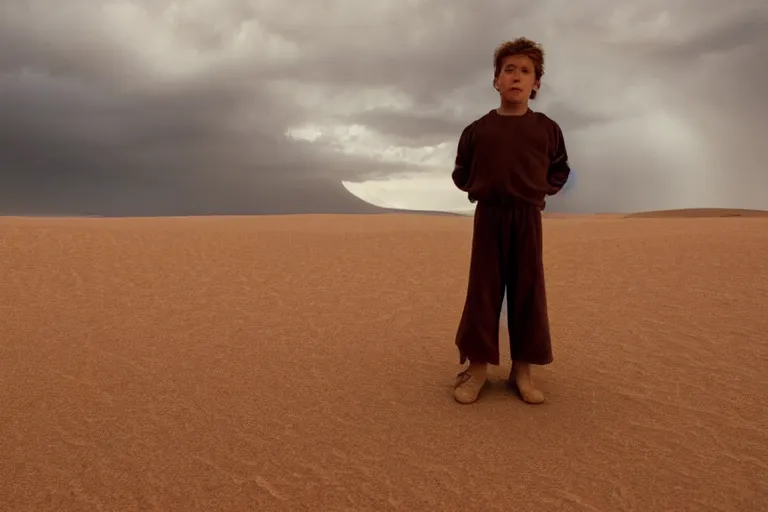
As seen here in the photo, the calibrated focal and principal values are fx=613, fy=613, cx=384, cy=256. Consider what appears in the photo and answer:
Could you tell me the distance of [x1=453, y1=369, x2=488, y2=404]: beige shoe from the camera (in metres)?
3.38

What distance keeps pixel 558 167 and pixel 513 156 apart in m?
0.37

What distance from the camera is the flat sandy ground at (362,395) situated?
8.08ft

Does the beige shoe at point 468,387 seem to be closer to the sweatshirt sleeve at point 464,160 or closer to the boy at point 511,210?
the boy at point 511,210

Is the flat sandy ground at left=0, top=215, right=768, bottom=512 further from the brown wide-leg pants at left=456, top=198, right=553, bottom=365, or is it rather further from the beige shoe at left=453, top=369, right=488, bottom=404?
the brown wide-leg pants at left=456, top=198, right=553, bottom=365

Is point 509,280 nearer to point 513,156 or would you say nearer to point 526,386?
point 526,386

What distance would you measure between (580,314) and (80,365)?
13.4 feet

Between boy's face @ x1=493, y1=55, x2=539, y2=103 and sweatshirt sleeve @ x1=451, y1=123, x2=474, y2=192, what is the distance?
291 millimetres

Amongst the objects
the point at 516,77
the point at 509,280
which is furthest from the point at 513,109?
the point at 509,280

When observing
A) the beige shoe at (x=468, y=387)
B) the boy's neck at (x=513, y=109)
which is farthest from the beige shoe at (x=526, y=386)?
the boy's neck at (x=513, y=109)

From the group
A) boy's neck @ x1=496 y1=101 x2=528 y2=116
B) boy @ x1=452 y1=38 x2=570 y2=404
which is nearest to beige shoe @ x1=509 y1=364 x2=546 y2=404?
boy @ x1=452 y1=38 x2=570 y2=404

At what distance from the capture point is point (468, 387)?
344cm

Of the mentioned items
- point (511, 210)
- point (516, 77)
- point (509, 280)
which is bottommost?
point (509, 280)

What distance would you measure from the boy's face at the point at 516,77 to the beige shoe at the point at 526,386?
1511 mm

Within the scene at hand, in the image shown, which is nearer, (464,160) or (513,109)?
(513,109)
